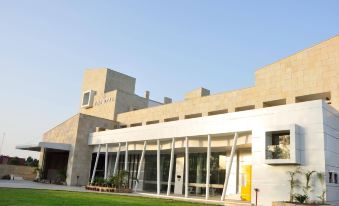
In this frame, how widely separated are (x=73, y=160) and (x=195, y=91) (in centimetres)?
1931

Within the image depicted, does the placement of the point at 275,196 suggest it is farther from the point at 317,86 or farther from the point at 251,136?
the point at 317,86

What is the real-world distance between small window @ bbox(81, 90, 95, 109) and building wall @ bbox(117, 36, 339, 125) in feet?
86.4

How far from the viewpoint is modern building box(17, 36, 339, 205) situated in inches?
971

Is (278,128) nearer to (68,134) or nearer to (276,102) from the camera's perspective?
(276,102)

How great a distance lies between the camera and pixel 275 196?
24859 millimetres

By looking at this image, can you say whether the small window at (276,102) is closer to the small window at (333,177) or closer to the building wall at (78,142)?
the small window at (333,177)

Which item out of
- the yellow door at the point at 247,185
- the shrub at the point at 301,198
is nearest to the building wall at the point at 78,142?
the yellow door at the point at 247,185

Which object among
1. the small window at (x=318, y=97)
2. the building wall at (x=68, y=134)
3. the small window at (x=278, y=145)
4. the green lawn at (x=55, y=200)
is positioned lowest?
the green lawn at (x=55, y=200)

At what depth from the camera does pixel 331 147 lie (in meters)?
24.8

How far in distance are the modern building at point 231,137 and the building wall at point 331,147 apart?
73 millimetres

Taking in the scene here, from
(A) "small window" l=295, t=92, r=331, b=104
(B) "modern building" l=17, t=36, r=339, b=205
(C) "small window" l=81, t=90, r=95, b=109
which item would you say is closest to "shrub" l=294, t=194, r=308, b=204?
(B) "modern building" l=17, t=36, r=339, b=205

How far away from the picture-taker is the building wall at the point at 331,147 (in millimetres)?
23750

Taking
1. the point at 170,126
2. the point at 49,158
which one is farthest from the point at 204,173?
the point at 49,158

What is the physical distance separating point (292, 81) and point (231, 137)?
7.89 m
